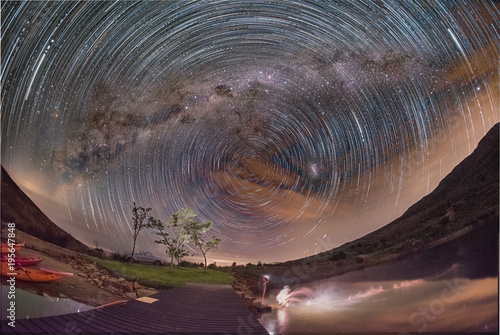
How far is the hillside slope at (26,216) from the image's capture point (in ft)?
20.1

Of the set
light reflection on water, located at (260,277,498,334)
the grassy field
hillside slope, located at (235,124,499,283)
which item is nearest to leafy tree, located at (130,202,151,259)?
the grassy field

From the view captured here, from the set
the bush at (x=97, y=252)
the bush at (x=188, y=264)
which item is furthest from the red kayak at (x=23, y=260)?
the bush at (x=188, y=264)

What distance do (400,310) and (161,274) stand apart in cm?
526

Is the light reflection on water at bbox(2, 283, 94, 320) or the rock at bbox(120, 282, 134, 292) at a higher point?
the rock at bbox(120, 282, 134, 292)

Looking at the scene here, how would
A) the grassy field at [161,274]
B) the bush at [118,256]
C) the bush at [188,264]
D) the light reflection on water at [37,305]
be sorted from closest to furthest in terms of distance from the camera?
the light reflection on water at [37,305] < the grassy field at [161,274] < the bush at [118,256] < the bush at [188,264]

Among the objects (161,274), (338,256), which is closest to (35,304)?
(161,274)

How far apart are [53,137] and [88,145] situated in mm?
744

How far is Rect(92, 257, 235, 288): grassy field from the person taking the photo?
6507 millimetres

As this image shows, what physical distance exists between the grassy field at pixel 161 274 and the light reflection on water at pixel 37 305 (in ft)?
3.01

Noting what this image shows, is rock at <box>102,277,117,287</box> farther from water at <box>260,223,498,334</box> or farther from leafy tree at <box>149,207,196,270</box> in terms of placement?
water at <box>260,223,498,334</box>

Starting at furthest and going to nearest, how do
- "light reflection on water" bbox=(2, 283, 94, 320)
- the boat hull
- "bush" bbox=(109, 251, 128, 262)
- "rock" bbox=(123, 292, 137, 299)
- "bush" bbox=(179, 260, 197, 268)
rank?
"bush" bbox=(179, 260, 197, 268) → "bush" bbox=(109, 251, 128, 262) → "rock" bbox=(123, 292, 137, 299) → the boat hull → "light reflection on water" bbox=(2, 283, 94, 320)

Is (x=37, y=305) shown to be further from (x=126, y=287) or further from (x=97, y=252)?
(x=126, y=287)

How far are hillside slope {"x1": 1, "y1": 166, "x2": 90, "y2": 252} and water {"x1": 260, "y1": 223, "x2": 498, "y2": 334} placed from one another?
15.7ft

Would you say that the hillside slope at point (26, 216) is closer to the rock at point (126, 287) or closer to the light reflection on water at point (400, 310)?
the rock at point (126, 287)
